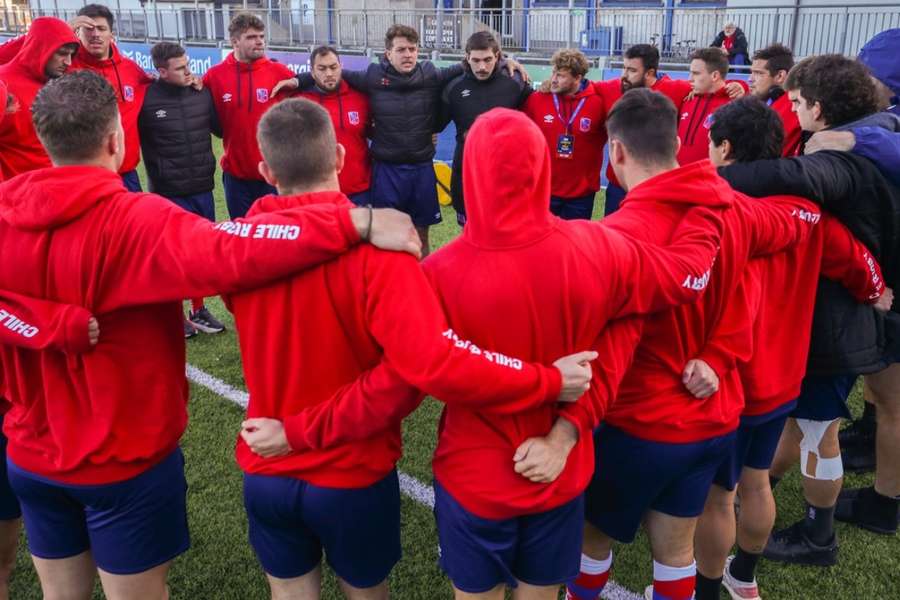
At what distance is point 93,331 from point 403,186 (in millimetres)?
5058

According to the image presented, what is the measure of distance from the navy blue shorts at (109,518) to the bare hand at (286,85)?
4684mm

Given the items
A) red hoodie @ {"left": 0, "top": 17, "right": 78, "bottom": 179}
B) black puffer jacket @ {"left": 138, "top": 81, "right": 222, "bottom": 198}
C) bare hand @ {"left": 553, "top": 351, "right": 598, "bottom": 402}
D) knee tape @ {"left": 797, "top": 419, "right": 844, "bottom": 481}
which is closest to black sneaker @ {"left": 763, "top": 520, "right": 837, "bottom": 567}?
knee tape @ {"left": 797, "top": 419, "right": 844, "bottom": 481}

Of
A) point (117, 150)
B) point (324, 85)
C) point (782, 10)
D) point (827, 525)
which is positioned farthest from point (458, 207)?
point (782, 10)

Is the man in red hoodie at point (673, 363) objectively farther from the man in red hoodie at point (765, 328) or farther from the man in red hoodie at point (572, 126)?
the man in red hoodie at point (572, 126)

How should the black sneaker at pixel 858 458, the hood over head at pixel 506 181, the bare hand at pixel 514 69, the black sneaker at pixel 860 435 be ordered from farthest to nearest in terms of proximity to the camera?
the bare hand at pixel 514 69, the black sneaker at pixel 860 435, the black sneaker at pixel 858 458, the hood over head at pixel 506 181

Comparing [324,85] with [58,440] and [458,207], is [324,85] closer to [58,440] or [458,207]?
[458,207]

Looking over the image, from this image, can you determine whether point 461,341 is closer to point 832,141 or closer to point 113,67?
point 832,141

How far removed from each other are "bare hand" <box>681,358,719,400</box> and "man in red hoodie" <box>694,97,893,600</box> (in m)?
0.30

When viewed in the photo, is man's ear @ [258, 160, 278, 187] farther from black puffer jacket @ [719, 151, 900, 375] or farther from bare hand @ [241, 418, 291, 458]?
black puffer jacket @ [719, 151, 900, 375]

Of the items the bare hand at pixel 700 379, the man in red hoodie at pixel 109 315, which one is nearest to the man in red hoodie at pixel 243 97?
the man in red hoodie at pixel 109 315

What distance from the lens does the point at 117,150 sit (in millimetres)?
2111

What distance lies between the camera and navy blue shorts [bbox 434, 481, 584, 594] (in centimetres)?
205

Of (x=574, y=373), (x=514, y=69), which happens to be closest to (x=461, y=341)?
(x=574, y=373)

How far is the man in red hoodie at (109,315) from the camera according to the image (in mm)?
1890
